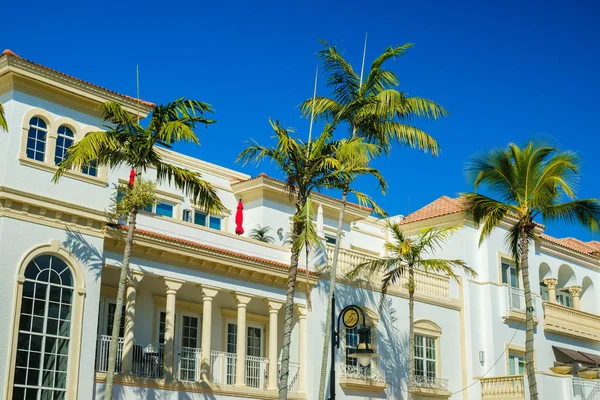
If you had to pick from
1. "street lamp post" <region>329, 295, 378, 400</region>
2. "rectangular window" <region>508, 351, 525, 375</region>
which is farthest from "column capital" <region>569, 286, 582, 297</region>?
"street lamp post" <region>329, 295, 378, 400</region>

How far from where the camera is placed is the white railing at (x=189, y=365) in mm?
27406

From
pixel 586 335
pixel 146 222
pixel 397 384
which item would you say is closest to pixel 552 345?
pixel 586 335

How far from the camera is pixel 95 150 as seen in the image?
21875mm

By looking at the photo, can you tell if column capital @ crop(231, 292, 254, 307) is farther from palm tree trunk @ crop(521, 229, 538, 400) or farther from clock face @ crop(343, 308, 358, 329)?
palm tree trunk @ crop(521, 229, 538, 400)

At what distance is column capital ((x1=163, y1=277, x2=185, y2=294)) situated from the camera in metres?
26.6

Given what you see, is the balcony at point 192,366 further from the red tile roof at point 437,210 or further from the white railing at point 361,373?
the red tile roof at point 437,210

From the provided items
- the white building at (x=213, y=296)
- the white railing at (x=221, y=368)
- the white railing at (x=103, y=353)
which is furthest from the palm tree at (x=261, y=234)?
the white railing at (x=103, y=353)

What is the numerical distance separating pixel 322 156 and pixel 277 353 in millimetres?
8258

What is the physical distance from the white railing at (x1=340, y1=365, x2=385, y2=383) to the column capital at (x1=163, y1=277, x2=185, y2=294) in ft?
24.4

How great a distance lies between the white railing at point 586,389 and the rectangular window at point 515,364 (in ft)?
7.32

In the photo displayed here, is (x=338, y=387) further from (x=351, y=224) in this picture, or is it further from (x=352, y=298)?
(x=351, y=224)

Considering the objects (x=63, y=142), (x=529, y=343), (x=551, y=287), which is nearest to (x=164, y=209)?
(x=63, y=142)

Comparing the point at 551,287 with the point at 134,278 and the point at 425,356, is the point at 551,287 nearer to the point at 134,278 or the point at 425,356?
the point at 425,356

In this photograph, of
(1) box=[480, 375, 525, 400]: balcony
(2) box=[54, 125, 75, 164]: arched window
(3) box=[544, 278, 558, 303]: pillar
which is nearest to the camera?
(2) box=[54, 125, 75, 164]: arched window
